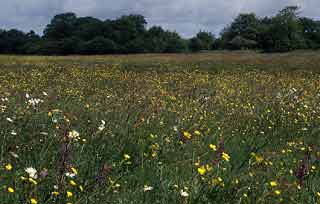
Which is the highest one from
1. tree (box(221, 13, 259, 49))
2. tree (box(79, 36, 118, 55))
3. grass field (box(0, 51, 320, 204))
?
tree (box(221, 13, 259, 49))

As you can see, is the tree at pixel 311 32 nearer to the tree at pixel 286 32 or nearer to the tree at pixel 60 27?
the tree at pixel 286 32

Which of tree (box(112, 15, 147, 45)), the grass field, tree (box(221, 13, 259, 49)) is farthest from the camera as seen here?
tree (box(221, 13, 259, 49))

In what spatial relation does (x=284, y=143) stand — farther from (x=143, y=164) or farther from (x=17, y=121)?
(x=17, y=121)

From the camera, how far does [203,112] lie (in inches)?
287

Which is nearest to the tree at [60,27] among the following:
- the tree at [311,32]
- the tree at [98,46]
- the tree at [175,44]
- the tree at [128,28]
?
the tree at [128,28]

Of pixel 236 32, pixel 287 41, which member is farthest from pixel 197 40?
pixel 287 41

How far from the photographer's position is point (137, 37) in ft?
299

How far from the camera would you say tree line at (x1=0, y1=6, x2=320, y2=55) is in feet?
259

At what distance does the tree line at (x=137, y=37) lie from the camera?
3113 inches

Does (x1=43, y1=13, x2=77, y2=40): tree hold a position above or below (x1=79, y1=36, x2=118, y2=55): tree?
above

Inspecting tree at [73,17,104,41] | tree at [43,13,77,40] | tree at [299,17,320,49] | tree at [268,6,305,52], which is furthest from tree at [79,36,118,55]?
tree at [299,17,320,49]

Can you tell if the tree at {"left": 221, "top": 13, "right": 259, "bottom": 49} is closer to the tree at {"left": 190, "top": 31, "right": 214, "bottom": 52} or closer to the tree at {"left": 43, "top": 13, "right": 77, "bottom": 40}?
the tree at {"left": 190, "top": 31, "right": 214, "bottom": 52}

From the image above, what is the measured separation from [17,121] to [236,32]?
105594 millimetres

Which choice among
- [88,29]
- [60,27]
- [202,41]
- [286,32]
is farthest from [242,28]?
[60,27]
